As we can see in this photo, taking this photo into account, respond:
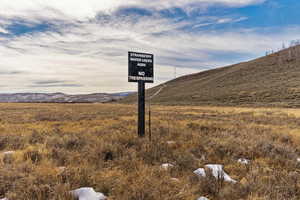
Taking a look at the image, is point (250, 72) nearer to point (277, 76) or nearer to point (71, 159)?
point (277, 76)

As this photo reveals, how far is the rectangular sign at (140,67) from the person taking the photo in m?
7.11

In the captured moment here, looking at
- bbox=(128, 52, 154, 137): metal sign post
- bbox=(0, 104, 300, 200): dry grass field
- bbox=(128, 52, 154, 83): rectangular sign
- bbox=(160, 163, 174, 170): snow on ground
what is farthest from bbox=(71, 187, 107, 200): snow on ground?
bbox=(128, 52, 154, 83): rectangular sign

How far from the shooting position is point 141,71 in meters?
7.32

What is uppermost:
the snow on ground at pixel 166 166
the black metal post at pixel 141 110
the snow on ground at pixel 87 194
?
the black metal post at pixel 141 110

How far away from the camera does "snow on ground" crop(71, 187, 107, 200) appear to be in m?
2.90

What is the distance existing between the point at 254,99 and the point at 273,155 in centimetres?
4780

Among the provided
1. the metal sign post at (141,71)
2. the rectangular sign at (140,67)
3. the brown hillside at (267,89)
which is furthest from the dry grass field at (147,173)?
the brown hillside at (267,89)

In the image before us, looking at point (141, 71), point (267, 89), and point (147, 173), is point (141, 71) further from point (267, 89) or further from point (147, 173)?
point (267, 89)

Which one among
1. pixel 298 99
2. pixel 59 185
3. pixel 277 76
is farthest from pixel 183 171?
pixel 277 76

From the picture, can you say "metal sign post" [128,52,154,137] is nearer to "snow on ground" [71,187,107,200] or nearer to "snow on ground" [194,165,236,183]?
"snow on ground" [194,165,236,183]

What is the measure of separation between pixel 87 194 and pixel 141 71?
5148 mm

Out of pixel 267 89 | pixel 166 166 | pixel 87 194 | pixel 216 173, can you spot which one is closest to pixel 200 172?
pixel 216 173

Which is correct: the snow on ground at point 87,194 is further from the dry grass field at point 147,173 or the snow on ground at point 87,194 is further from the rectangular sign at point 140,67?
the rectangular sign at point 140,67

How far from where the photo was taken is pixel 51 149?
523 centimetres
